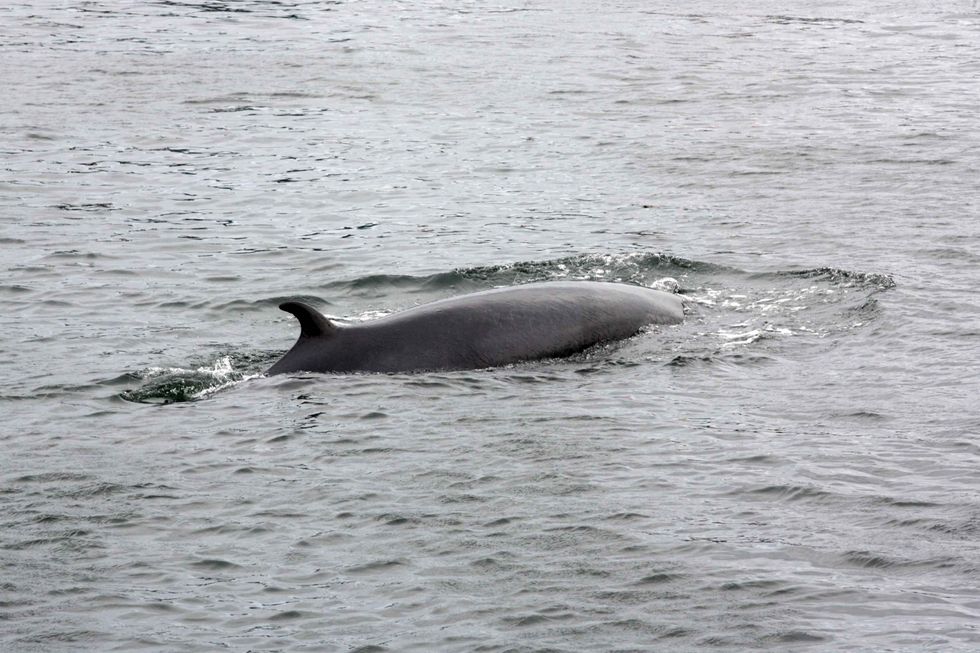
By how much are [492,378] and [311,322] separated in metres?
1.55

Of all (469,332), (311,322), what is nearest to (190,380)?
(311,322)

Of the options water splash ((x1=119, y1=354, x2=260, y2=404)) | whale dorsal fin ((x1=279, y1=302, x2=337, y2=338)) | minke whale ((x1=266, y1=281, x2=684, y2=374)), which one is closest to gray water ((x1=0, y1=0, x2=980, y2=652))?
water splash ((x1=119, y1=354, x2=260, y2=404))

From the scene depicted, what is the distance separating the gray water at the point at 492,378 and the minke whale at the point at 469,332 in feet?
0.83

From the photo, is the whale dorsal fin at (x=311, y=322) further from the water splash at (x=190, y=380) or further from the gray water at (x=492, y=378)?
the water splash at (x=190, y=380)

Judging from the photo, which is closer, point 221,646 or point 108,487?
point 221,646

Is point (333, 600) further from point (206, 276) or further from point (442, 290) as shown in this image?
point (206, 276)

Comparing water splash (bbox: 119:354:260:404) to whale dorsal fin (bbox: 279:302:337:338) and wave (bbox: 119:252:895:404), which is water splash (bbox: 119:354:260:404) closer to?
wave (bbox: 119:252:895:404)

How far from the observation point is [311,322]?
1186 cm

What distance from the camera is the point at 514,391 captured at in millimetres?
11734

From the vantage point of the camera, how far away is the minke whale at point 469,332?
12.1m

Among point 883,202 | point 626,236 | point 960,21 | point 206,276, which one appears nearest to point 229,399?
point 206,276

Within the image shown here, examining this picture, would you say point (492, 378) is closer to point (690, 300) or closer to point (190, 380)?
point (190, 380)

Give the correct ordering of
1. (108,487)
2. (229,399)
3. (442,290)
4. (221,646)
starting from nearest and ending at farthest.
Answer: (221,646) < (108,487) < (229,399) < (442,290)

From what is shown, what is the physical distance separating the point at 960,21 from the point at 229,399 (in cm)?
2904
